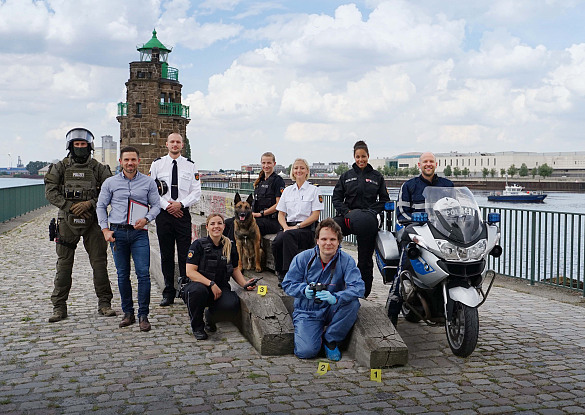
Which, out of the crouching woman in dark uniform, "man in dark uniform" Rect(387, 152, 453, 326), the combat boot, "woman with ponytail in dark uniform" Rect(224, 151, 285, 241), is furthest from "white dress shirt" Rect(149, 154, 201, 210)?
"man in dark uniform" Rect(387, 152, 453, 326)

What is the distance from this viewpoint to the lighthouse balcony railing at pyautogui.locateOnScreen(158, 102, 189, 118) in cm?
5241

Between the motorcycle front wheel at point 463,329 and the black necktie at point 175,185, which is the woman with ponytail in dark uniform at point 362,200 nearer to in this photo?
the motorcycle front wheel at point 463,329

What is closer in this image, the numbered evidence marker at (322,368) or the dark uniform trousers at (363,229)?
the numbered evidence marker at (322,368)

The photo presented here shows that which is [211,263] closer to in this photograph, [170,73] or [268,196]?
[268,196]

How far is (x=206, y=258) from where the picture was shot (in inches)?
279

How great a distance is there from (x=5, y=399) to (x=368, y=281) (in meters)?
4.33

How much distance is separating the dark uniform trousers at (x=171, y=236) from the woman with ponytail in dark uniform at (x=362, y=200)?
208 centimetres

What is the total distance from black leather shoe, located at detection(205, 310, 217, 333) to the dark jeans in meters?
0.72

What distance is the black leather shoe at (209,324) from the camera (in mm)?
7082

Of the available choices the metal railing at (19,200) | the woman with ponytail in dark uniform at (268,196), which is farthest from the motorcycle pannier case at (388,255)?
the metal railing at (19,200)

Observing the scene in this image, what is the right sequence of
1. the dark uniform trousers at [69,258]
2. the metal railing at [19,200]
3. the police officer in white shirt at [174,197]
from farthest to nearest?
the metal railing at [19,200] < the police officer in white shirt at [174,197] < the dark uniform trousers at [69,258]

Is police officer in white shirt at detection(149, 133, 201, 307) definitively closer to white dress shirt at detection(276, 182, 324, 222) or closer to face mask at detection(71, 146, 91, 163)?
face mask at detection(71, 146, 91, 163)

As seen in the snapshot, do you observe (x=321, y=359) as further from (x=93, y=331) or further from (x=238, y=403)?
(x=93, y=331)

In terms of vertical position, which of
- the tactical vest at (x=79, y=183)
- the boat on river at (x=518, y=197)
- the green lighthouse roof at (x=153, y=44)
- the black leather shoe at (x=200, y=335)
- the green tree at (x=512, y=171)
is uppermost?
the green lighthouse roof at (x=153, y=44)
